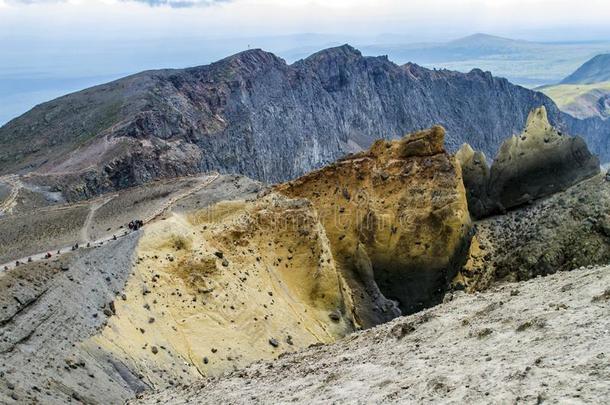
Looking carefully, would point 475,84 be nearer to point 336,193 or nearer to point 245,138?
point 245,138

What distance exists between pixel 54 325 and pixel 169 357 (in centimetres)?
602

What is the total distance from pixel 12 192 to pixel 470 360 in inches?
2541

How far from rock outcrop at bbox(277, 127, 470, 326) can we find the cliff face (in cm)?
3839

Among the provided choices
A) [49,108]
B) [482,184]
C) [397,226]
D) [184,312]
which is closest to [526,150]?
[482,184]

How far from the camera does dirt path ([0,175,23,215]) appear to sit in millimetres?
64062

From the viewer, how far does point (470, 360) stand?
17422mm

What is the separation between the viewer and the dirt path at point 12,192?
64.1 m

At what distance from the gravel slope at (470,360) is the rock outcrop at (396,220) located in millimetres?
22598

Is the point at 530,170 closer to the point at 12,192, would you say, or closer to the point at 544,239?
the point at 544,239

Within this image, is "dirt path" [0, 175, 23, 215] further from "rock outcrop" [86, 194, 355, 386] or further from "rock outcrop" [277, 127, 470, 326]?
"rock outcrop" [277, 127, 470, 326]

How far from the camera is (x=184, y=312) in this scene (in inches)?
1416

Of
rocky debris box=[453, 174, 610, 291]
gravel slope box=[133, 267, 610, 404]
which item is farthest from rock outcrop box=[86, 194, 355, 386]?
rocky debris box=[453, 174, 610, 291]

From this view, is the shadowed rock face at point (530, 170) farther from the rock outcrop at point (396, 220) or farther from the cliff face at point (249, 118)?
the cliff face at point (249, 118)

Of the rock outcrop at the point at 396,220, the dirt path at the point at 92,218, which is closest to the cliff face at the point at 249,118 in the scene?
the dirt path at the point at 92,218
